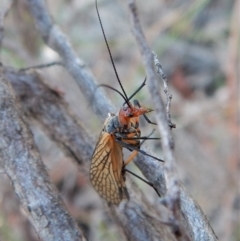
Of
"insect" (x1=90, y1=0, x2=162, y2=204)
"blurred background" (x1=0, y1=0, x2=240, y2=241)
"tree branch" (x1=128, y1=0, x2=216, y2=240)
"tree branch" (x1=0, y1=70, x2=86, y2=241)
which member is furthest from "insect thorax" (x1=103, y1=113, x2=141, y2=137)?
"blurred background" (x1=0, y1=0, x2=240, y2=241)

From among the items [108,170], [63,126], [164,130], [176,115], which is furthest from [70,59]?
[176,115]

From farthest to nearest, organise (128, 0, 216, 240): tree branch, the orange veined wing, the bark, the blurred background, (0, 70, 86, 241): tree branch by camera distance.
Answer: the blurred background
the orange veined wing
the bark
(0, 70, 86, 241): tree branch
(128, 0, 216, 240): tree branch

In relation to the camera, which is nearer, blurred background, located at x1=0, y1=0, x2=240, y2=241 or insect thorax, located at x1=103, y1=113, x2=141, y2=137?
insect thorax, located at x1=103, y1=113, x2=141, y2=137

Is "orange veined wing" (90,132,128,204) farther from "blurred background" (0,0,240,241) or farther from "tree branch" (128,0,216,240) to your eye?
"blurred background" (0,0,240,241)

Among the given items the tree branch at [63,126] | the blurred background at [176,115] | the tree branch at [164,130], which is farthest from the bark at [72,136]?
the blurred background at [176,115]

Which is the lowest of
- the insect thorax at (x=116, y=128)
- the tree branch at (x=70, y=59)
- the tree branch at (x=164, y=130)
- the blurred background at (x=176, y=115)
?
the tree branch at (x=164, y=130)

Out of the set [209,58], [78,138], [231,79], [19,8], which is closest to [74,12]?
[19,8]

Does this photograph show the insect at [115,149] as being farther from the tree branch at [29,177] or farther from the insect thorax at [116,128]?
the tree branch at [29,177]
